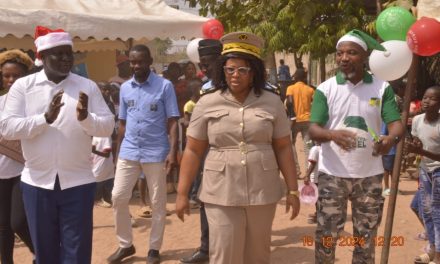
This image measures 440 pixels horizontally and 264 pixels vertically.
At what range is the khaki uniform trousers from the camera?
344 cm

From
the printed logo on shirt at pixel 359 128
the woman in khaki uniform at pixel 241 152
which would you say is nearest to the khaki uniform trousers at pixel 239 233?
the woman in khaki uniform at pixel 241 152

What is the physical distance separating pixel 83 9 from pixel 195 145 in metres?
6.05

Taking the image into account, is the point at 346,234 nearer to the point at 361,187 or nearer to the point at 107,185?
the point at 361,187

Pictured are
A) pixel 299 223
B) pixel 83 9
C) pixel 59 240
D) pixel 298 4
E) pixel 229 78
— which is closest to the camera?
pixel 229 78

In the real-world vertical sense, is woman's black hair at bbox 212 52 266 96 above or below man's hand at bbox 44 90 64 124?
above

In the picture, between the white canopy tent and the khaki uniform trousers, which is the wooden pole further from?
the white canopy tent

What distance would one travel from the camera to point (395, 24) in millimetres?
4723

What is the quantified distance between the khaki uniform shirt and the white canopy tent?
560cm

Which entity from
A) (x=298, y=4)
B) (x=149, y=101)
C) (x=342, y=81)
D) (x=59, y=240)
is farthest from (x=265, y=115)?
(x=298, y=4)

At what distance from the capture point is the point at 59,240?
12.4 ft

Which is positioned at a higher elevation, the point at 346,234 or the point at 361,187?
the point at 361,187

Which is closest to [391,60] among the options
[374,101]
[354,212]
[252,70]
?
[374,101]

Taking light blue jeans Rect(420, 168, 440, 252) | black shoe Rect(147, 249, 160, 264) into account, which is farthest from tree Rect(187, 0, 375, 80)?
black shoe Rect(147, 249, 160, 264)

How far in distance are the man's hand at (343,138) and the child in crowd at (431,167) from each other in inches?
47.7
